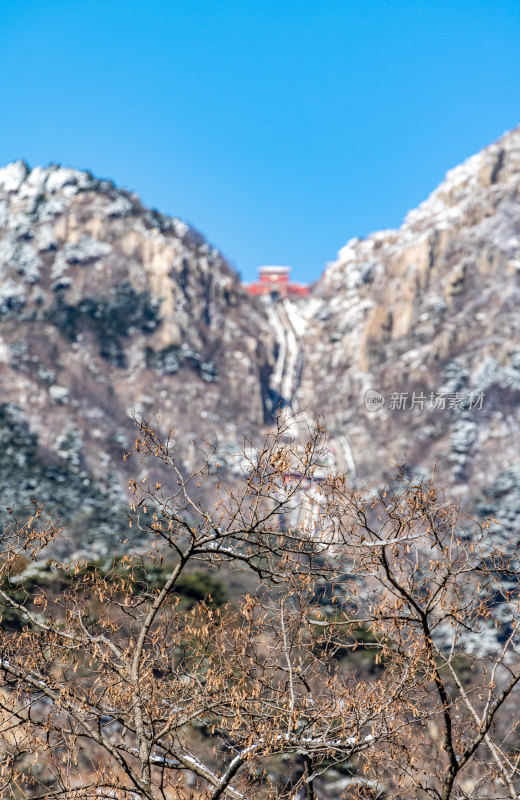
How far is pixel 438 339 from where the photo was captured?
62562 mm

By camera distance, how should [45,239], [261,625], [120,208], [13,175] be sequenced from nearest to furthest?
[261,625] < [45,239] < [120,208] < [13,175]

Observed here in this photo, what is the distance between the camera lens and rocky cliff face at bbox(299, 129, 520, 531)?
52906 mm

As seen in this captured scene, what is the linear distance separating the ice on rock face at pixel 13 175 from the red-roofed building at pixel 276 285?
23619mm

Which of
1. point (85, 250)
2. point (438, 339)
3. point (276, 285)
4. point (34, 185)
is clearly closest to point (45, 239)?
point (85, 250)

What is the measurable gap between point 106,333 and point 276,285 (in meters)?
25.8

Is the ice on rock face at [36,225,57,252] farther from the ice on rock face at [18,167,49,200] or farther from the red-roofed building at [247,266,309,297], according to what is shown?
the red-roofed building at [247,266,309,297]

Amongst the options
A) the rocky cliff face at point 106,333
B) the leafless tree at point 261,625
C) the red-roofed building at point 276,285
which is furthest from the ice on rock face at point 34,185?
the leafless tree at point 261,625

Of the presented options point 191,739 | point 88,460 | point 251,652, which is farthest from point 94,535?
point 251,652

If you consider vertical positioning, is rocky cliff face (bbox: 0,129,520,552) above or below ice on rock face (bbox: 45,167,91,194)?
below

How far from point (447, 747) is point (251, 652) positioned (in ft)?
5.29

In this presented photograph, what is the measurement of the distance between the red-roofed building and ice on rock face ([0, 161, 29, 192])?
77.5 ft

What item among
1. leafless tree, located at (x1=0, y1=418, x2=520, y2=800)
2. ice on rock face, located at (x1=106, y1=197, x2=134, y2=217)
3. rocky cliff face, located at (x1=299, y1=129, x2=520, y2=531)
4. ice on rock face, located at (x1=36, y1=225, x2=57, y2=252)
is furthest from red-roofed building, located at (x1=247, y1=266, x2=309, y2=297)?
leafless tree, located at (x1=0, y1=418, x2=520, y2=800)

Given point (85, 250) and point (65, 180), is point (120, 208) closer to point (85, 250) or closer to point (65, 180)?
point (85, 250)

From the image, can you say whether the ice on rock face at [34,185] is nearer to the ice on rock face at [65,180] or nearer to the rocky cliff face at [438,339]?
the ice on rock face at [65,180]
